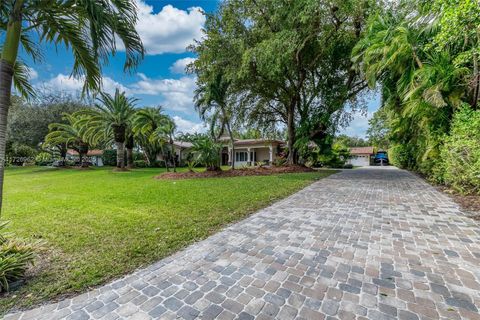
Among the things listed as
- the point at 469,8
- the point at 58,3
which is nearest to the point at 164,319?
the point at 58,3

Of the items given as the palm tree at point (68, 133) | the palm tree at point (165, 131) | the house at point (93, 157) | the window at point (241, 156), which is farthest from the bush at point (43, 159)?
the window at point (241, 156)

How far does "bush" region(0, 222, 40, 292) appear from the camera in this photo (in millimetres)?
2555

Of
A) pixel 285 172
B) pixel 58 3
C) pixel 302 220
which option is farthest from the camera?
pixel 285 172

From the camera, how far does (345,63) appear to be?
14.9m

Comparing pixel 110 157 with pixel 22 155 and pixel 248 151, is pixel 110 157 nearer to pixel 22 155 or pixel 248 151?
pixel 22 155

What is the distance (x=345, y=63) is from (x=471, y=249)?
14.2 metres

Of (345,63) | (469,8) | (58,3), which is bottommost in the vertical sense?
(58,3)

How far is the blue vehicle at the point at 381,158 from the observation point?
40.4m

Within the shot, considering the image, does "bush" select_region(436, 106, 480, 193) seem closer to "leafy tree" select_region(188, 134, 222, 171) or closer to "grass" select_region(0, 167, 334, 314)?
"grass" select_region(0, 167, 334, 314)

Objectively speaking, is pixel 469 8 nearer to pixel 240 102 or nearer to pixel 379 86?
pixel 379 86

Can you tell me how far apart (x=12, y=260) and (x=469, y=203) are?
9.94 meters

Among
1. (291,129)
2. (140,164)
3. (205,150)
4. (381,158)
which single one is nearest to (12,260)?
(205,150)

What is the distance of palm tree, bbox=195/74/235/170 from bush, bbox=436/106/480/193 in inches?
461

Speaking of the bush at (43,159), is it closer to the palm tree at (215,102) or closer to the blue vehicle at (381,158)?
the palm tree at (215,102)
